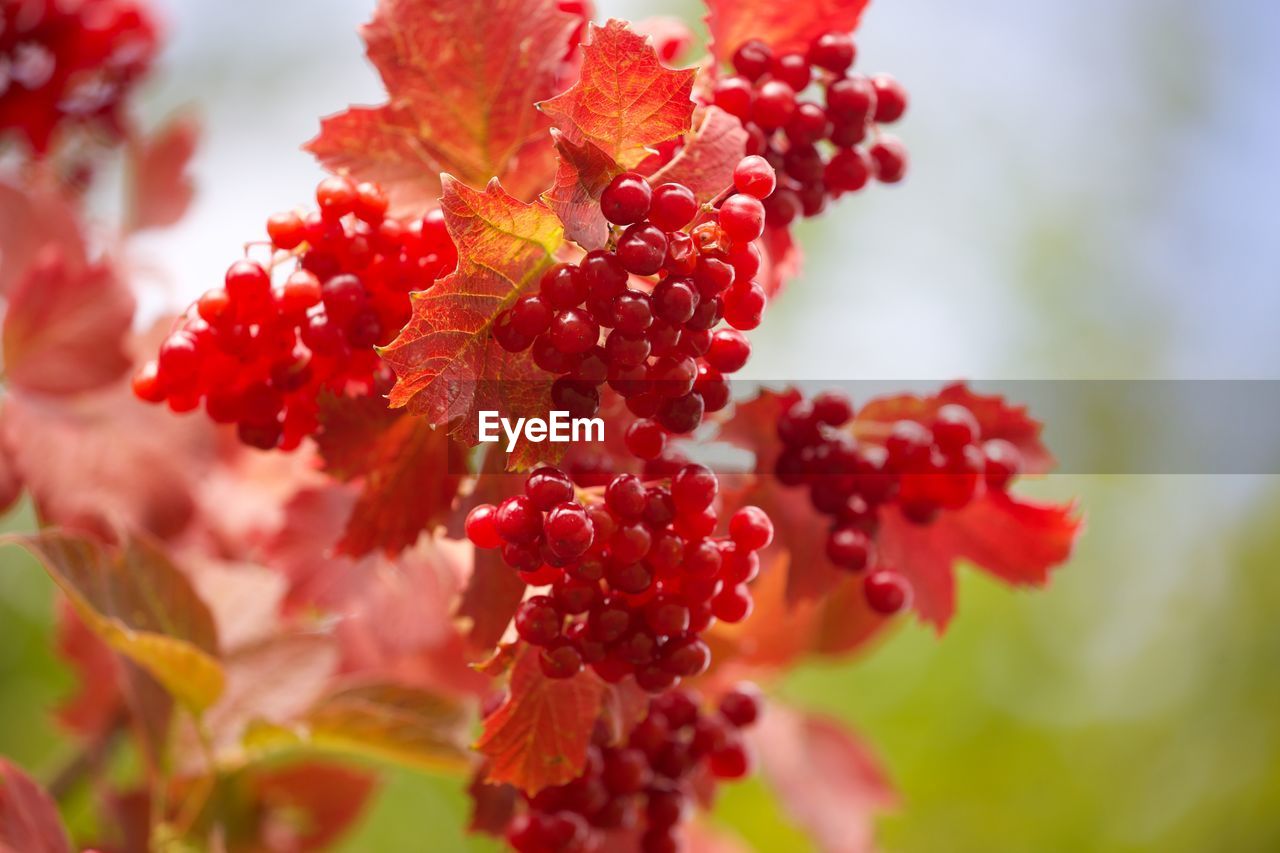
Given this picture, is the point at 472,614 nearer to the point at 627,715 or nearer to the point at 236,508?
the point at 627,715

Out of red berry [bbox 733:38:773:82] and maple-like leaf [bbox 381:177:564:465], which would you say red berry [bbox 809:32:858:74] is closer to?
red berry [bbox 733:38:773:82]

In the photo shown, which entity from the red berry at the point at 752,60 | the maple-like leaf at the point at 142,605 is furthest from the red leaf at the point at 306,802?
the red berry at the point at 752,60

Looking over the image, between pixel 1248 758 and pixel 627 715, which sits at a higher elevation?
pixel 627 715

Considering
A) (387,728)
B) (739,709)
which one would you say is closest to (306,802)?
(387,728)

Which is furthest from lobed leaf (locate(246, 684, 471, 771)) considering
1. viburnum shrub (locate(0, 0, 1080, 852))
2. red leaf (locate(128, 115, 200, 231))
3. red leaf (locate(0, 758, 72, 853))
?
red leaf (locate(128, 115, 200, 231))

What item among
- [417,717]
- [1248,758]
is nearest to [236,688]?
[417,717]

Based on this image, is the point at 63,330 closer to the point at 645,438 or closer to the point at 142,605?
the point at 142,605

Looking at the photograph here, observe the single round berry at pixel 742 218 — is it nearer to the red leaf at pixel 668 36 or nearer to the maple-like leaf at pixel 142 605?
the red leaf at pixel 668 36
